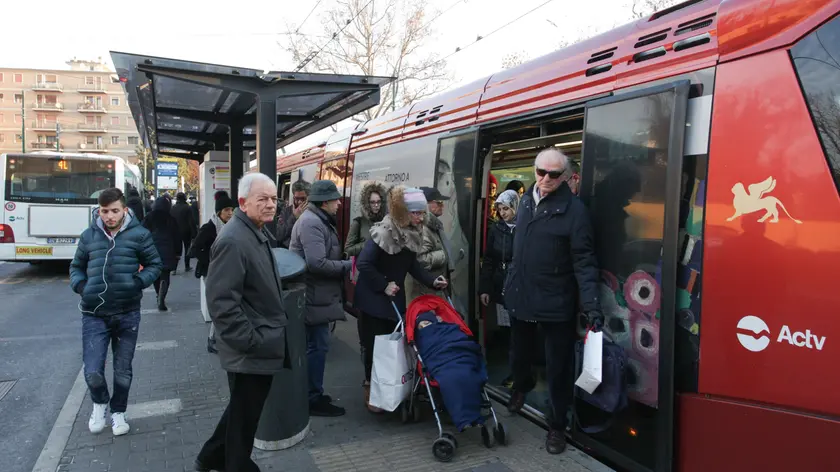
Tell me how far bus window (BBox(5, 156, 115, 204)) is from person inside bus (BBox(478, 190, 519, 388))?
11189 mm

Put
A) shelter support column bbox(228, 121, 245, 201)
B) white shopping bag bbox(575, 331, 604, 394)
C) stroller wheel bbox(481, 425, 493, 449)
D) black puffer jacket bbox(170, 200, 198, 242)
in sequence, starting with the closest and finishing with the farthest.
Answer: white shopping bag bbox(575, 331, 604, 394) < stroller wheel bbox(481, 425, 493, 449) < shelter support column bbox(228, 121, 245, 201) < black puffer jacket bbox(170, 200, 198, 242)

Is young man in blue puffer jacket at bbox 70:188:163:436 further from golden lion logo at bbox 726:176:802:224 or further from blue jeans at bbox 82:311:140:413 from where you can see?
golden lion logo at bbox 726:176:802:224

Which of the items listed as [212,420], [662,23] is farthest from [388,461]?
[662,23]

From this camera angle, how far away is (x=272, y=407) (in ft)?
12.6

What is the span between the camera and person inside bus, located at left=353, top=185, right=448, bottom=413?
424 centimetres

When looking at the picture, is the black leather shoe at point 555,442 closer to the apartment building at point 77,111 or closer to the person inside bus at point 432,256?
the person inside bus at point 432,256

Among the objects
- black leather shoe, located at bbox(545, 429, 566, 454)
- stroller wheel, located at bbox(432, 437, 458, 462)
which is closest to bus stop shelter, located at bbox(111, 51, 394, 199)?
stroller wheel, located at bbox(432, 437, 458, 462)

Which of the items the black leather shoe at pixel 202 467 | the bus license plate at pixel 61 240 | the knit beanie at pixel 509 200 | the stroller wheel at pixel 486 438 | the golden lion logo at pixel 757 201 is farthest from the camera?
the bus license plate at pixel 61 240

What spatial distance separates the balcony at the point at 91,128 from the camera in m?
88.4

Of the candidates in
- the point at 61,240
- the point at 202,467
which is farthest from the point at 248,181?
the point at 61,240

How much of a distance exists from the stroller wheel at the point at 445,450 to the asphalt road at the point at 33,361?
2.67m

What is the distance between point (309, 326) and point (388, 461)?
127 centimetres

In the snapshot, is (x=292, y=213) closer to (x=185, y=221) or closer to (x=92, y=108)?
(x=185, y=221)

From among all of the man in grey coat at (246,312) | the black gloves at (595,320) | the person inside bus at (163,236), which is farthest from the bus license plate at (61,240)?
the black gloves at (595,320)
